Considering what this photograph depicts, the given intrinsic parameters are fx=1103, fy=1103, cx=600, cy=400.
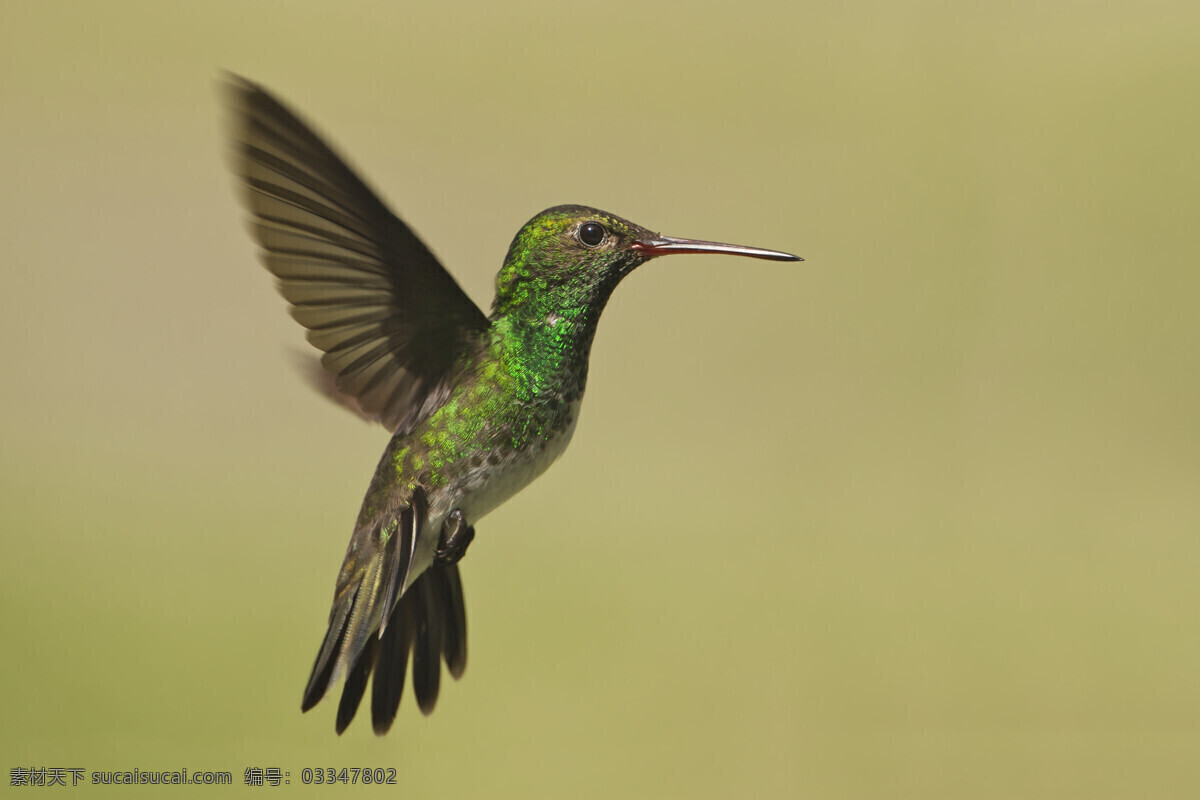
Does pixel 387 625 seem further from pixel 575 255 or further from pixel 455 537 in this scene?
pixel 575 255

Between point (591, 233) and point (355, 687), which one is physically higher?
point (591, 233)

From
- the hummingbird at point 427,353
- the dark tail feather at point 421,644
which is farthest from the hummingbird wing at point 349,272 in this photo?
the dark tail feather at point 421,644

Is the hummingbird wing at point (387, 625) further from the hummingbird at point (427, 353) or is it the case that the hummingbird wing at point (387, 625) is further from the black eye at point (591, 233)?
the black eye at point (591, 233)

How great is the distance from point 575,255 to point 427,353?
9 cm

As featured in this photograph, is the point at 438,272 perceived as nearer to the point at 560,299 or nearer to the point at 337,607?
the point at 560,299

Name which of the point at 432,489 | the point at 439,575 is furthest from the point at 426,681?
the point at 432,489

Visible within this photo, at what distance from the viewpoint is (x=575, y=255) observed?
0.45 m

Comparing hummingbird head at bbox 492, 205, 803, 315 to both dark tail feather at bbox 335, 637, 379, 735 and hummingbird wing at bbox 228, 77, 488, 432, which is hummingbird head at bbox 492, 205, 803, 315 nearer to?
hummingbird wing at bbox 228, 77, 488, 432

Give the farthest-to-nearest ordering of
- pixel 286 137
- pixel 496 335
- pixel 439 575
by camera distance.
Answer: pixel 439 575 → pixel 496 335 → pixel 286 137

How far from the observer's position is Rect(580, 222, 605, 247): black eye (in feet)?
1.44

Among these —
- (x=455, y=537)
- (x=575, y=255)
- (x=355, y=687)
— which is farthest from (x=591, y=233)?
(x=355, y=687)

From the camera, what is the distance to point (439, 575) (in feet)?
1.91

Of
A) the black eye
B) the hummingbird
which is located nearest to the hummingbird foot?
the hummingbird

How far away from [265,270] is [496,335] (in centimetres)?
10
